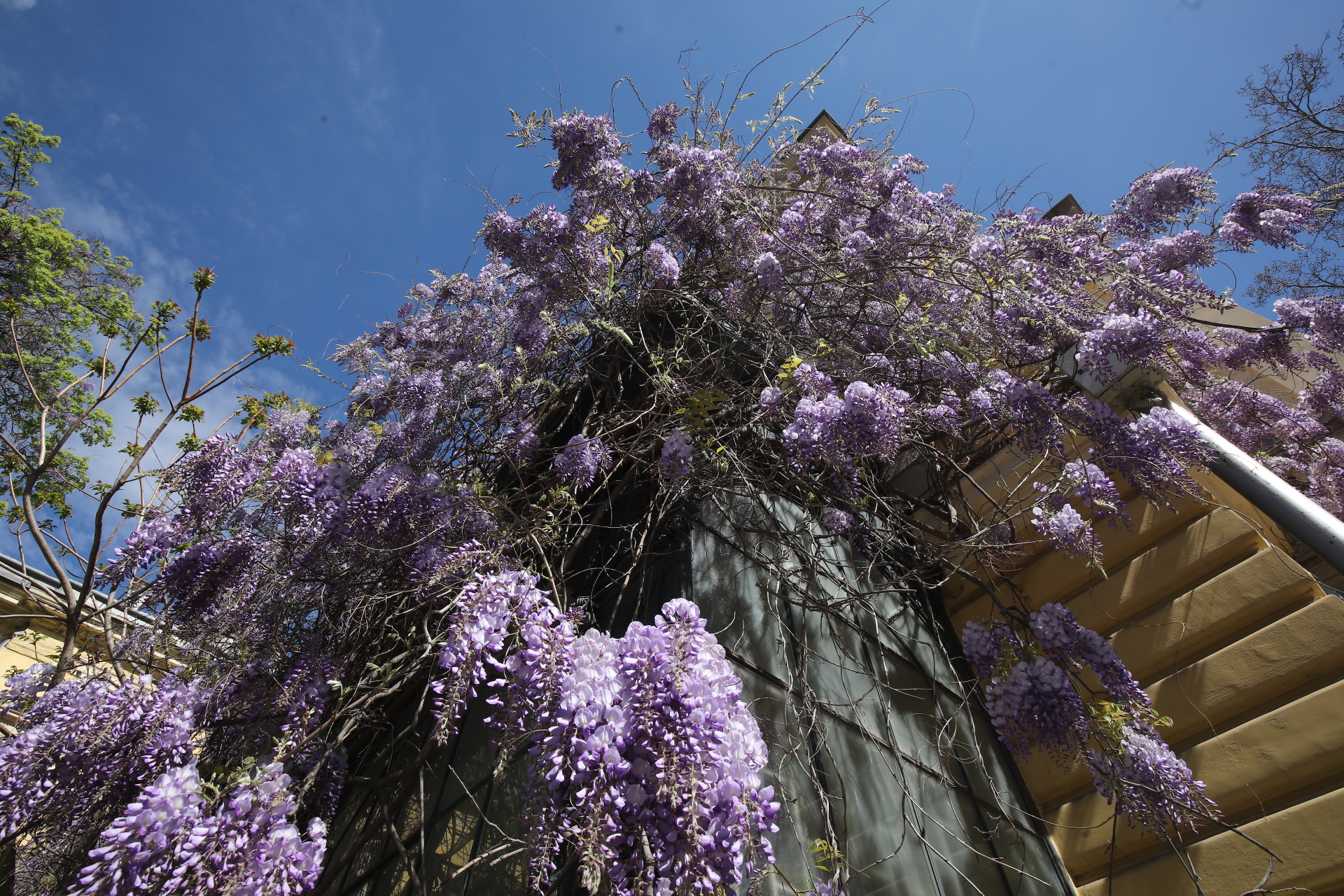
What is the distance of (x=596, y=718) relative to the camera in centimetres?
172

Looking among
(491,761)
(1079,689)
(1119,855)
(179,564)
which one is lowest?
(1119,855)

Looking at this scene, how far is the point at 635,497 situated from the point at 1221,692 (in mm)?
3290

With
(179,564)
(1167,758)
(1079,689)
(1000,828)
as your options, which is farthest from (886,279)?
(179,564)

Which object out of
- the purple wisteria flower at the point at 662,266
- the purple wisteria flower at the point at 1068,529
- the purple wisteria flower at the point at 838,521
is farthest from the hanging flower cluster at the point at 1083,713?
the purple wisteria flower at the point at 662,266

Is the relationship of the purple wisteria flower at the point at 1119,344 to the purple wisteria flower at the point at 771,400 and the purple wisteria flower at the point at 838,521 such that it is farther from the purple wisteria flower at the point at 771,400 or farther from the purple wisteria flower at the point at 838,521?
the purple wisteria flower at the point at 771,400

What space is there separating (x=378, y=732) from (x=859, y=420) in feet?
10.7

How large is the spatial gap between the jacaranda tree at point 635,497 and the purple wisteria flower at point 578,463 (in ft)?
0.05

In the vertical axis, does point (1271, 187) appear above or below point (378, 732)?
above

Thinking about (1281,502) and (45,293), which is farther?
(45,293)

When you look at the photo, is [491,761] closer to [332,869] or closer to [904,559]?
Result: [332,869]

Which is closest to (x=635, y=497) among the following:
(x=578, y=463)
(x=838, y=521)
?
(x=578, y=463)

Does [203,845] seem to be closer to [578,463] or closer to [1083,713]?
[578,463]

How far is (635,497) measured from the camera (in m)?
3.60

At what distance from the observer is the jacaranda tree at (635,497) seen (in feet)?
5.91
